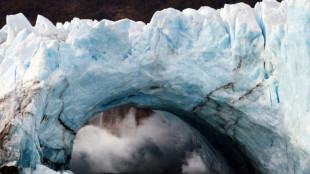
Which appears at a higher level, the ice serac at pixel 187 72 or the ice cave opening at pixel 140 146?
the ice serac at pixel 187 72

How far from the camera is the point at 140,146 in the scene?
13531mm

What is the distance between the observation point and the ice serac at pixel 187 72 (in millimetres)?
5988

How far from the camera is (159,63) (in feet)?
23.3

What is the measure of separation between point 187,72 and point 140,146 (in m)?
6.99

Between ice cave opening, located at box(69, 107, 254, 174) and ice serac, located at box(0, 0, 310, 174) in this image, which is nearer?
ice serac, located at box(0, 0, 310, 174)

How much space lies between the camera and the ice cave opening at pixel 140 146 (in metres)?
11.6

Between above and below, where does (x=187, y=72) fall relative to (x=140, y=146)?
above

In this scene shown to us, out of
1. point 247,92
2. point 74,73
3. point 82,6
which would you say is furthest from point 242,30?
point 82,6

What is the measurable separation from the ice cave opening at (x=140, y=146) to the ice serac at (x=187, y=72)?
3.01m

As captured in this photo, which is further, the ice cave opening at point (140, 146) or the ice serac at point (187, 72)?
the ice cave opening at point (140, 146)

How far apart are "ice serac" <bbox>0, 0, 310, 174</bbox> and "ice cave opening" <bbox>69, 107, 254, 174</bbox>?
3.01 meters

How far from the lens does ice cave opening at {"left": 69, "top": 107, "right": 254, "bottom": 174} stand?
11.6 meters

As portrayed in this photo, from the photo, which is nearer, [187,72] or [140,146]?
[187,72]

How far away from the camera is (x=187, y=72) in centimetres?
714
